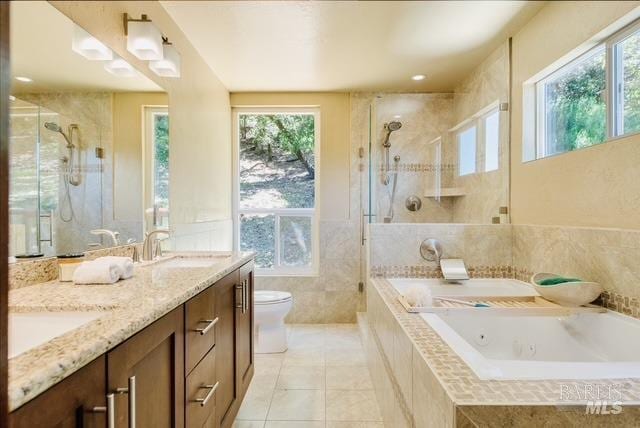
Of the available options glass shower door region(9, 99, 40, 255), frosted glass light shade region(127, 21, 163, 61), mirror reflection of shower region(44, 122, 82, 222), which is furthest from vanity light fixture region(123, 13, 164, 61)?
glass shower door region(9, 99, 40, 255)

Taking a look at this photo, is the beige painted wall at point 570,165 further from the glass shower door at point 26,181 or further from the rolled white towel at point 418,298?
the glass shower door at point 26,181

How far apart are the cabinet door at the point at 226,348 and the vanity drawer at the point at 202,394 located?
0.05 meters

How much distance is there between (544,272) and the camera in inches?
73.7

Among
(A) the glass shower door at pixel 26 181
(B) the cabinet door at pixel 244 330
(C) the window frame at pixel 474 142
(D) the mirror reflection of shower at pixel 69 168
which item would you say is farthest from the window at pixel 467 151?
(A) the glass shower door at pixel 26 181

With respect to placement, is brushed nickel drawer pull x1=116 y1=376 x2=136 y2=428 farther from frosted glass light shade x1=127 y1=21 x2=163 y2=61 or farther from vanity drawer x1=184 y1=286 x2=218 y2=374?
frosted glass light shade x1=127 y1=21 x2=163 y2=61

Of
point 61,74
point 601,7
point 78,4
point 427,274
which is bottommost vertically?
point 427,274

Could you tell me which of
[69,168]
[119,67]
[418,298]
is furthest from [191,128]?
[418,298]

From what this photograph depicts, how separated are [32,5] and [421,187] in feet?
7.61

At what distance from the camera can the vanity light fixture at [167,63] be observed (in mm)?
1746

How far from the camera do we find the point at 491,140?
95.0 inches

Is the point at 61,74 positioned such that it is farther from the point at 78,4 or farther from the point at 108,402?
the point at 108,402

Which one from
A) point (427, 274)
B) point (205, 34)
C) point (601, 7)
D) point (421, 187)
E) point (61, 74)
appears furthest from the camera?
point (421, 187)

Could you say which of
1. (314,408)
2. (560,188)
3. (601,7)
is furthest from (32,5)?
(560,188)

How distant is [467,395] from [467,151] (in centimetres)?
216
